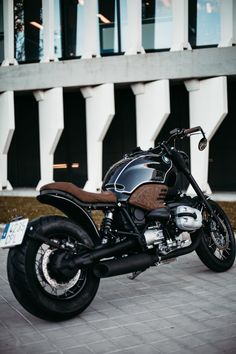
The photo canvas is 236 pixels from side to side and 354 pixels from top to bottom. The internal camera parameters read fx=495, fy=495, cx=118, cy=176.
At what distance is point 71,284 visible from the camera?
443 cm

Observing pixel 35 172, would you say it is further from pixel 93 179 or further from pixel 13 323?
pixel 13 323

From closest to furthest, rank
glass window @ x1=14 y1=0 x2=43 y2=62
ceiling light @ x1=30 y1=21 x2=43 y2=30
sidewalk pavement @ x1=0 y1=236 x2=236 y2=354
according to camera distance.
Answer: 1. sidewalk pavement @ x1=0 y1=236 x2=236 y2=354
2. glass window @ x1=14 y1=0 x2=43 y2=62
3. ceiling light @ x1=30 y1=21 x2=43 y2=30

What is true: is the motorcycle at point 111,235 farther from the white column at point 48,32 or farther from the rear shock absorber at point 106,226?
the white column at point 48,32

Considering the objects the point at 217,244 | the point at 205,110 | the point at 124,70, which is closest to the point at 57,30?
the point at 124,70

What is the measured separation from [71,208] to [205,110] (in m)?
14.3

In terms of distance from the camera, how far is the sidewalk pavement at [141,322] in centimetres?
377

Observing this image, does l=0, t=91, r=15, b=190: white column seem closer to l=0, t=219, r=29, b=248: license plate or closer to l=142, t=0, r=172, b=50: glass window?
l=142, t=0, r=172, b=50: glass window

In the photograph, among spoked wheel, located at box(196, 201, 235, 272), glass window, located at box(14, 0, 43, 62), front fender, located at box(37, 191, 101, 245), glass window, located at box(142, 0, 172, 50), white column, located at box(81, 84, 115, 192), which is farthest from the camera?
glass window, located at box(14, 0, 43, 62)

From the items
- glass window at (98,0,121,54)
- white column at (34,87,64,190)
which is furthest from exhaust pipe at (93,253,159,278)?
glass window at (98,0,121,54)

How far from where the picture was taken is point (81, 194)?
4.52 meters

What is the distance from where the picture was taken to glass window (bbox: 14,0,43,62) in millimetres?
21281

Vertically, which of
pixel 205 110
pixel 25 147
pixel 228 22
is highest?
pixel 228 22

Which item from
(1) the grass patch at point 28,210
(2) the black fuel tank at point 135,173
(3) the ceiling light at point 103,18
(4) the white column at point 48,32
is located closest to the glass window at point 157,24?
(3) the ceiling light at point 103,18

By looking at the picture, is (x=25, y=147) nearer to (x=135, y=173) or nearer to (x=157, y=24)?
(x=157, y=24)
